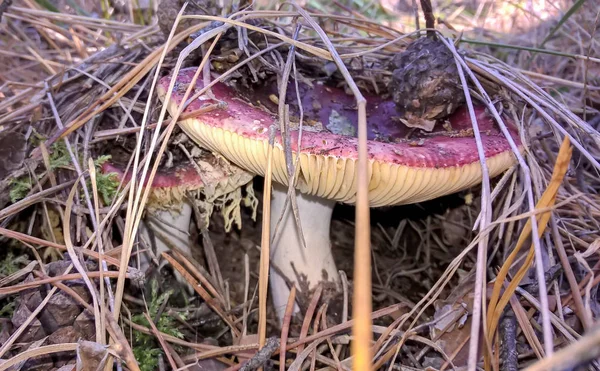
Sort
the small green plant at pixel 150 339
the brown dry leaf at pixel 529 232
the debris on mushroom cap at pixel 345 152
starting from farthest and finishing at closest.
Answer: the small green plant at pixel 150 339
the debris on mushroom cap at pixel 345 152
the brown dry leaf at pixel 529 232

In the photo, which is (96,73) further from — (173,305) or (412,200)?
(412,200)

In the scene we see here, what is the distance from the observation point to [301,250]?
2.07 metres

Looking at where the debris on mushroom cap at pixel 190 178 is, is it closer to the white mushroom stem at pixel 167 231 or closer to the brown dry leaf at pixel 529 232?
the white mushroom stem at pixel 167 231

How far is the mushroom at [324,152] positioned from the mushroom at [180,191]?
14 cm

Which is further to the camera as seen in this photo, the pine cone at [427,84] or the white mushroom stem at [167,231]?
the white mushroom stem at [167,231]

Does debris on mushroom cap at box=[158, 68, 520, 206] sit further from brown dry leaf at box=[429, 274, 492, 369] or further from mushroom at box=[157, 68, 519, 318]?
brown dry leaf at box=[429, 274, 492, 369]

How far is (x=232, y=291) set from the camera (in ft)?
7.32

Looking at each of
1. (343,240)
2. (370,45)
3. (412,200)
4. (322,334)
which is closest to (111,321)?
(322,334)

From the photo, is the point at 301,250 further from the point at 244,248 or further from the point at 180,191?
the point at 180,191

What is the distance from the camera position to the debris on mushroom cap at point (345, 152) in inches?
55.6

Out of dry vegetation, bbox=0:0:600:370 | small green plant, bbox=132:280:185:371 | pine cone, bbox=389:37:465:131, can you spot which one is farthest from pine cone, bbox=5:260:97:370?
pine cone, bbox=389:37:465:131

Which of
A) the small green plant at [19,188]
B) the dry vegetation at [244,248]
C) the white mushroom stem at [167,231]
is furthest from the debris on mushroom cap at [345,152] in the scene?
the small green plant at [19,188]

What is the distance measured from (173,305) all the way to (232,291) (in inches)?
11.1

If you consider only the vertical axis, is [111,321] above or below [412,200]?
below
